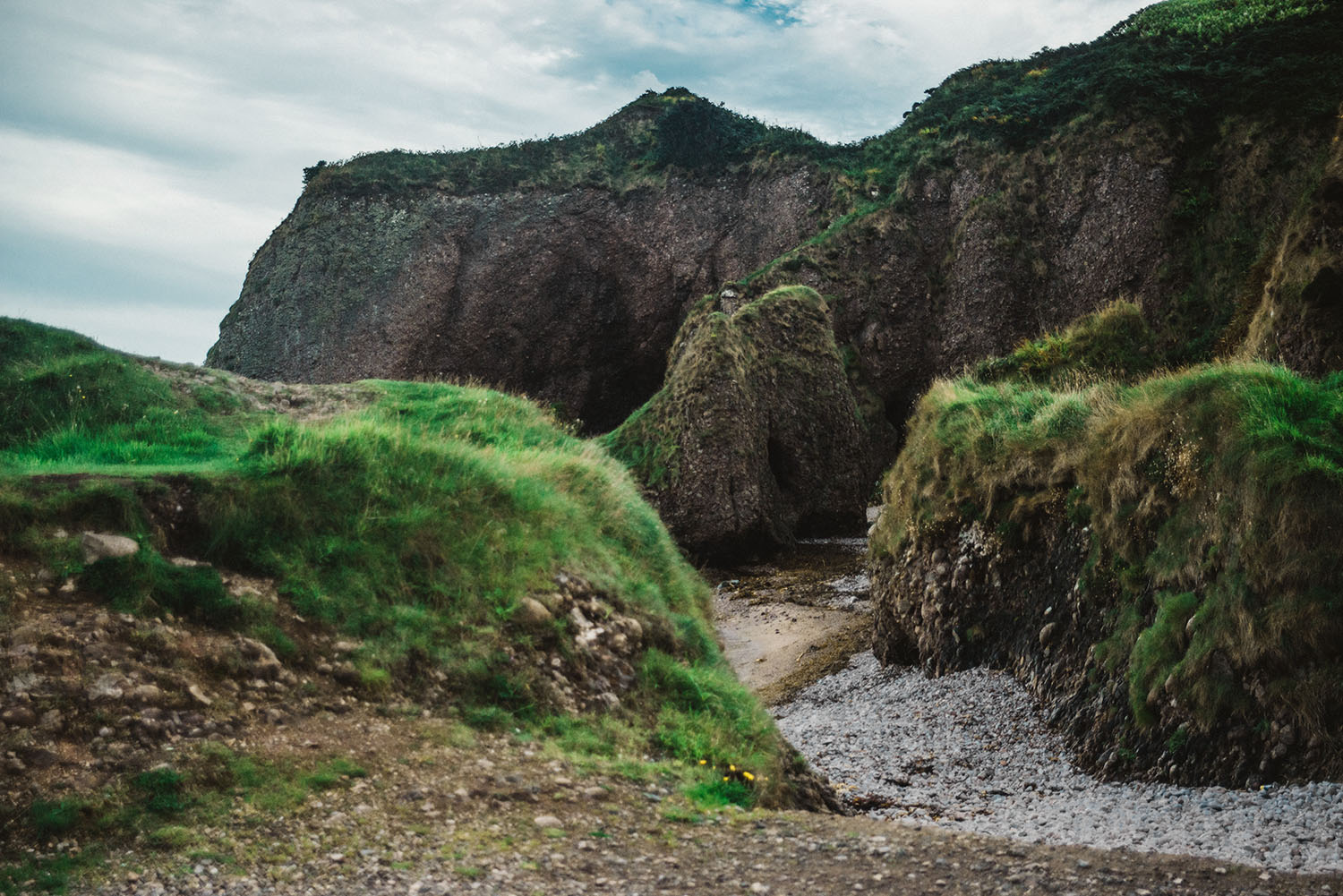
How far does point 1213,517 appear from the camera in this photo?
30.2 feet

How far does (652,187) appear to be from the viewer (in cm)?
4831

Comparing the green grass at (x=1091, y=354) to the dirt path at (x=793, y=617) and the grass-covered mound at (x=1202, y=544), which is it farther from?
the grass-covered mound at (x=1202, y=544)

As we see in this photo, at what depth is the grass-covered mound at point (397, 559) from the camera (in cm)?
834

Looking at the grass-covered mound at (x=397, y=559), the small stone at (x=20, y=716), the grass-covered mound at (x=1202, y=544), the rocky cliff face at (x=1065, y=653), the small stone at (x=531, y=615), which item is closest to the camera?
the small stone at (x=20, y=716)

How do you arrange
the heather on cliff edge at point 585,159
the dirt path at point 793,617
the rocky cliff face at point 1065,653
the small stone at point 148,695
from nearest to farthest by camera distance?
the small stone at point 148,695, the rocky cliff face at point 1065,653, the dirt path at point 793,617, the heather on cliff edge at point 585,159

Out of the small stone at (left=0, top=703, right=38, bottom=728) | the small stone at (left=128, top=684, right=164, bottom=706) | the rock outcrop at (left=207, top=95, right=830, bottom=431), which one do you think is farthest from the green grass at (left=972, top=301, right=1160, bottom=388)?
the rock outcrop at (left=207, top=95, right=830, bottom=431)

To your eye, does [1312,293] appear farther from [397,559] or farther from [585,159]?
[585,159]

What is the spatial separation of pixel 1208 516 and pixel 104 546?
9.33 meters

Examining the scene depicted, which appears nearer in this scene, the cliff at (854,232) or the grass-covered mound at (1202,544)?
the grass-covered mound at (1202,544)

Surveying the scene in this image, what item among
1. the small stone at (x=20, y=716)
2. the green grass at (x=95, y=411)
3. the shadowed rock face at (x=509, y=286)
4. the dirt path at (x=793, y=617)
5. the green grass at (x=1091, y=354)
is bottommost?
the dirt path at (x=793, y=617)

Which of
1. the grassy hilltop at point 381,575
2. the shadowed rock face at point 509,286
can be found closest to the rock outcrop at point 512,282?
the shadowed rock face at point 509,286

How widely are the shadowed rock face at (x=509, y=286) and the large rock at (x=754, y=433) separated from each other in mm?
15342

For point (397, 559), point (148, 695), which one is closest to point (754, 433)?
point (397, 559)

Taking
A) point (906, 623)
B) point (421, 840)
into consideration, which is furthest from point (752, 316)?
point (421, 840)
